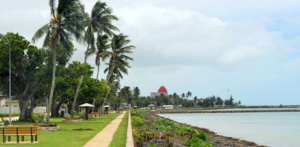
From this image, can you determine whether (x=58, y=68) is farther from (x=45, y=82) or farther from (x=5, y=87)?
(x=5, y=87)

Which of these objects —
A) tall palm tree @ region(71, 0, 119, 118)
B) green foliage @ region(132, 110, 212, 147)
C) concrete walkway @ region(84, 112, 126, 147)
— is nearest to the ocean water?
green foliage @ region(132, 110, 212, 147)

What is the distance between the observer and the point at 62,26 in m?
28.9

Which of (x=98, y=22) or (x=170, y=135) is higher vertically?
(x=98, y=22)

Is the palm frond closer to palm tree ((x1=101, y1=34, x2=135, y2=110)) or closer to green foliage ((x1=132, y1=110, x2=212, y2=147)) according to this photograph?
green foliage ((x1=132, y1=110, x2=212, y2=147))

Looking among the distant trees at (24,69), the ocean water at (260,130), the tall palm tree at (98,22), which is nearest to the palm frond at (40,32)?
the distant trees at (24,69)

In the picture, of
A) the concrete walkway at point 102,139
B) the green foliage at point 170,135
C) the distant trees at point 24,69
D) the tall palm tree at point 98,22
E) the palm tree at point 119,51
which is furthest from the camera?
the palm tree at point 119,51

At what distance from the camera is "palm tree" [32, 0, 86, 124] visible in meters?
27.6

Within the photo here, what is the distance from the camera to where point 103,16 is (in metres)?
39.4

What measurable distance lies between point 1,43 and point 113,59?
21.5m

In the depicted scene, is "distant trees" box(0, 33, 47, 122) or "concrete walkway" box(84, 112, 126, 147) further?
"distant trees" box(0, 33, 47, 122)

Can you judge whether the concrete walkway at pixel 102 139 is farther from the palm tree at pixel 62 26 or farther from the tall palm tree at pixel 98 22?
the tall palm tree at pixel 98 22

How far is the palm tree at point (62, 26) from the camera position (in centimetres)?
2756

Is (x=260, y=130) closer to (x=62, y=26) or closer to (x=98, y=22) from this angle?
(x=98, y=22)

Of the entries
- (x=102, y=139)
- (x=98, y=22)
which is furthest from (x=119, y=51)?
(x=102, y=139)
